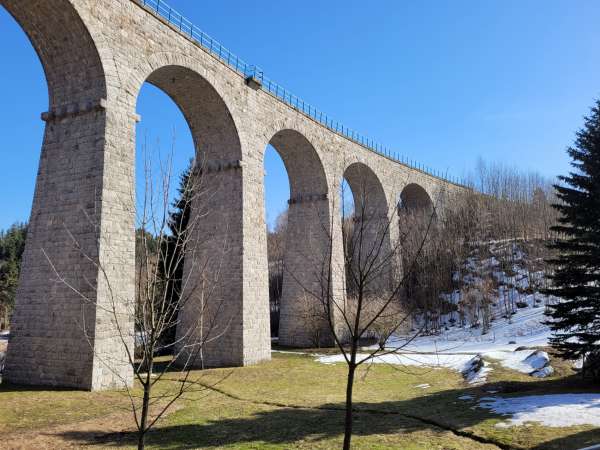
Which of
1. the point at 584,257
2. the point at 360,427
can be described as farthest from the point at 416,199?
the point at 360,427

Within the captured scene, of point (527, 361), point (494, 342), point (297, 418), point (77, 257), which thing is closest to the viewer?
point (297, 418)

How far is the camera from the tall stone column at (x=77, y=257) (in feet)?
39.5

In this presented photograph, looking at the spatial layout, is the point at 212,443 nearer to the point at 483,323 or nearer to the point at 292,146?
the point at 292,146

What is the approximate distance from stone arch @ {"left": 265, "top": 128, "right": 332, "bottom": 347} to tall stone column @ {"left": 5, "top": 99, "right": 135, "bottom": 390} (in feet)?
38.8

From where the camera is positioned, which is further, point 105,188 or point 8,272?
point 8,272

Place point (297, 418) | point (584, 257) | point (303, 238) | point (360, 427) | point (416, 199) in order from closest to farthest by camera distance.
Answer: point (360, 427) → point (297, 418) → point (584, 257) → point (303, 238) → point (416, 199)

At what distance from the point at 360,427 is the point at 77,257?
9.20 m

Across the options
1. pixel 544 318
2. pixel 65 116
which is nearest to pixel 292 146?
pixel 65 116

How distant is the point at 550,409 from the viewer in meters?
8.66

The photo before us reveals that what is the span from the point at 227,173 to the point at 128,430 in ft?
41.3

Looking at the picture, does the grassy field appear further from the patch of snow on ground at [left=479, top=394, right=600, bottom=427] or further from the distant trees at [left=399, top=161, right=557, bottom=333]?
the distant trees at [left=399, top=161, right=557, bottom=333]

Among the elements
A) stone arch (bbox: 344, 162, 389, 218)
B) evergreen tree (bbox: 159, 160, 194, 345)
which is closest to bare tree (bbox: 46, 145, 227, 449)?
evergreen tree (bbox: 159, 160, 194, 345)

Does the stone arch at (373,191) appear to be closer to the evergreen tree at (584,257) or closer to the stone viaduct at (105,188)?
the stone viaduct at (105,188)

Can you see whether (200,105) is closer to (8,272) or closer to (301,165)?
(301,165)
